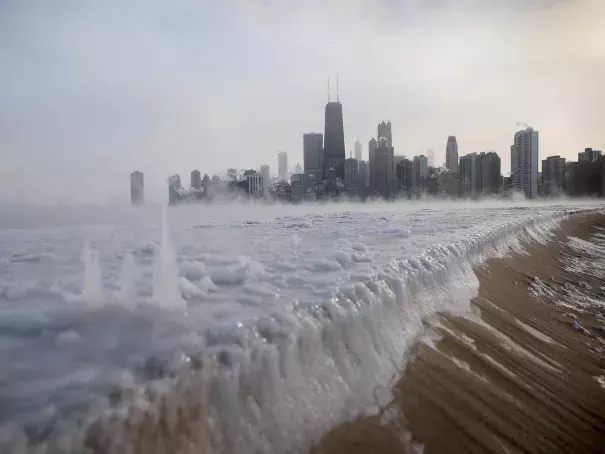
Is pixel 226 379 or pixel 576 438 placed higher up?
pixel 226 379

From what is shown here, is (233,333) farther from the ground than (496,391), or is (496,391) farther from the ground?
(233,333)

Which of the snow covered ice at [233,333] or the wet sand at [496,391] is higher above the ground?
the snow covered ice at [233,333]

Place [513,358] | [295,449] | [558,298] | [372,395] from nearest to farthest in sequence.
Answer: [295,449] → [372,395] → [513,358] → [558,298]

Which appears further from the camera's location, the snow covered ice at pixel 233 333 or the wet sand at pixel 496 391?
the wet sand at pixel 496 391

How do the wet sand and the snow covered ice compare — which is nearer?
the snow covered ice

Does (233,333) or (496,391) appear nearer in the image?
(233,333)

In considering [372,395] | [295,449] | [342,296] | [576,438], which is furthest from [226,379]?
[576,438]

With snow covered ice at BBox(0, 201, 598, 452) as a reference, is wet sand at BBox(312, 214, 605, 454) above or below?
below

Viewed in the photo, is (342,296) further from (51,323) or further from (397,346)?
(51,323)
